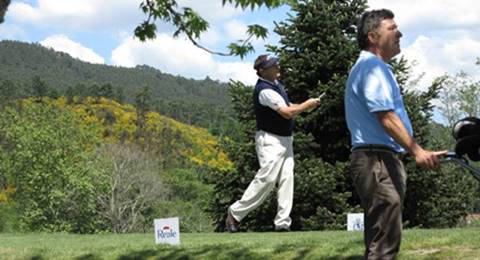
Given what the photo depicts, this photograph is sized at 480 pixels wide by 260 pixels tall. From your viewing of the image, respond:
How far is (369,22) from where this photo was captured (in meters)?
4.72

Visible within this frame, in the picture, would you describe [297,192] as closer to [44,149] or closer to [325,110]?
[325,110]

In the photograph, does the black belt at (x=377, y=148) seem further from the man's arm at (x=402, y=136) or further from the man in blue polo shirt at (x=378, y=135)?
the man's arm at (x=402, y=136)

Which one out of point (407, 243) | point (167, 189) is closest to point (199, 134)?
point (167, 189)

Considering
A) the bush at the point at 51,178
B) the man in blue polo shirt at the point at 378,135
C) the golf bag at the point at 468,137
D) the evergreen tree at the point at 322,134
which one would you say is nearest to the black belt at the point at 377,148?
the man in blue polo shirt at the point at 378,135

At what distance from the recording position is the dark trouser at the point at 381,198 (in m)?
4.55

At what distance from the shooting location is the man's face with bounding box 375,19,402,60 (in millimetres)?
4684

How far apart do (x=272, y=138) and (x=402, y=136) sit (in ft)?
11.9

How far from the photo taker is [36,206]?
6656 centimetres

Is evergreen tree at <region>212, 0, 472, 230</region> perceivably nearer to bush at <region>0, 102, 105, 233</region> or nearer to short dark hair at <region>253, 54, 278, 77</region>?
short dark hair at <region>253, 54, 278, 77</region>

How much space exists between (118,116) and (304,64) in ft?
333

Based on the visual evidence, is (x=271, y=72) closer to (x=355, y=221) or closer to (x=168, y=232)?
(x=168, y=232)

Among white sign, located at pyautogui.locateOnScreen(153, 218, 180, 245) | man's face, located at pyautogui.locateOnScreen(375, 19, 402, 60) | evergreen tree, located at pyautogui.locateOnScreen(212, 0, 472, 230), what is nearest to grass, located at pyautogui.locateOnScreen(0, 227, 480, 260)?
white sign, located at pyautogui.locateOnScreen(153, 218, 180, 245)

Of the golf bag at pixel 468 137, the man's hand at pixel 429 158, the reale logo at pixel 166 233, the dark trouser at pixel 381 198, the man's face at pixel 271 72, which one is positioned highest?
the man's face at pixel 271 72

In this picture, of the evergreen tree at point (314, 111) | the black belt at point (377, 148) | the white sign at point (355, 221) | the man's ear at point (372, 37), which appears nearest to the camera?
the black belt at point (377, 148)
